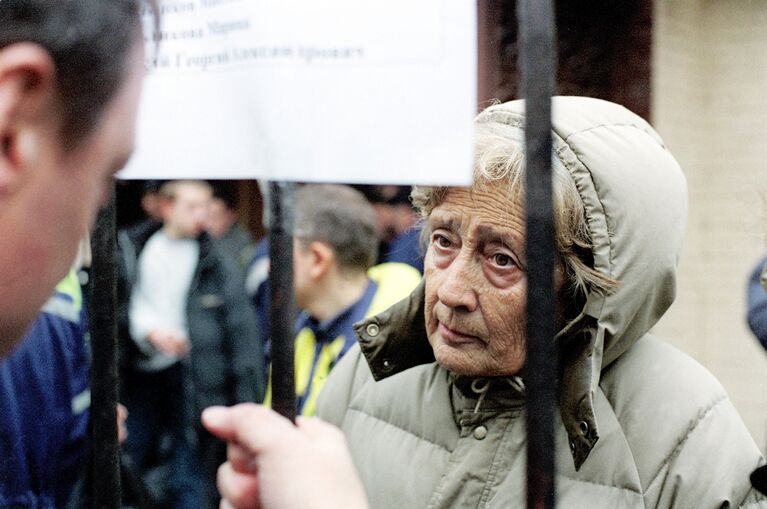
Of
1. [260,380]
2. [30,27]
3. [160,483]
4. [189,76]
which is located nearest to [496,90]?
[260,380]

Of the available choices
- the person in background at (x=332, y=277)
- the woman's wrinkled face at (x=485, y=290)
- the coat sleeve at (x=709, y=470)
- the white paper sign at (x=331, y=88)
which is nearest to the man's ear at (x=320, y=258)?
the person in background at (x=332, y=277)

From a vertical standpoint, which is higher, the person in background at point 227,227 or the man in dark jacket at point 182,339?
the person in background at point 227,227

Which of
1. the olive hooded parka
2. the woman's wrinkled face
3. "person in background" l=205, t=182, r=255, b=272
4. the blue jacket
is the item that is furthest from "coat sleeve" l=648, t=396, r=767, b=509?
"person in background" l=205, t=182, r=255, b=272

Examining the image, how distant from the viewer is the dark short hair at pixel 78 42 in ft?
3.24

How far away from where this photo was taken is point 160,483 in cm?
423

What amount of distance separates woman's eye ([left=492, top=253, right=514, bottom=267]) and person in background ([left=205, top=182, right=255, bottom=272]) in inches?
97.7

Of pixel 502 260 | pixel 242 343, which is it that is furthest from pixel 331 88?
pixel 242 343

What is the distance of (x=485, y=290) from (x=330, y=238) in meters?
1.59

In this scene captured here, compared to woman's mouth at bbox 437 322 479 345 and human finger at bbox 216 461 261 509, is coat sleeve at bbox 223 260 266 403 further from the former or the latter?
human finger at bbox 216 461 261 509

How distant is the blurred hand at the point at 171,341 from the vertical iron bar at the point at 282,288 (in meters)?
2.90

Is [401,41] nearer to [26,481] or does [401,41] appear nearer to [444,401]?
[444,401]

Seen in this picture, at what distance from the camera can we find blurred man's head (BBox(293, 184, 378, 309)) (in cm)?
315

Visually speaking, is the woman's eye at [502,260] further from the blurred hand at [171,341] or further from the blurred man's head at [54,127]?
the blurred hand at [171,341]

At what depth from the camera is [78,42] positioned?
100 cm
